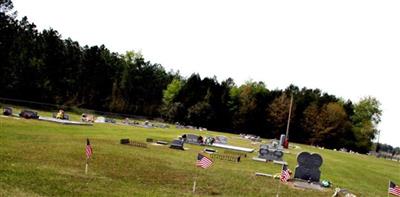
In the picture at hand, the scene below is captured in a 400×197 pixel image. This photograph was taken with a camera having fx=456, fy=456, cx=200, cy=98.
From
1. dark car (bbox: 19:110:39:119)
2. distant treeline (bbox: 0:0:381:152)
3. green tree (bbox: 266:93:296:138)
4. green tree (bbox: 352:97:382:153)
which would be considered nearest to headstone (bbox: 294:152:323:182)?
dark car (bbox: 19:110:39:119)

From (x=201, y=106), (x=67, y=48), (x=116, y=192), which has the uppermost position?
(x=67, y=48)

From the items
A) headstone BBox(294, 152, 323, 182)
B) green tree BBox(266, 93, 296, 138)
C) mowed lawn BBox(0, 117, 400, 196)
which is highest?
green tree BBox(266, 93, 296, 138)

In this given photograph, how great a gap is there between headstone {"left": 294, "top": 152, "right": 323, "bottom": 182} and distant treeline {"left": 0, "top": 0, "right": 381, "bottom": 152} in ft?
225

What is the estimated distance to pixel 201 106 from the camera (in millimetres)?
105812

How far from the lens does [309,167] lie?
27719mm

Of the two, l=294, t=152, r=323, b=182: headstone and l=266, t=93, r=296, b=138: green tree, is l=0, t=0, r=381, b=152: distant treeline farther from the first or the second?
l=294, t=152, r=323, b=182: headstone

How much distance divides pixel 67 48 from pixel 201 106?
1289 inches

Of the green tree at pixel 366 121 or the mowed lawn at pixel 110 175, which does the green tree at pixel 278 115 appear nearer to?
the green tree at pixel 366 121

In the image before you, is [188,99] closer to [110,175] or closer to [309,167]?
[309,167]

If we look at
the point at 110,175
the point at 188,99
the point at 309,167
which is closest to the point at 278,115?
the point at 188,99

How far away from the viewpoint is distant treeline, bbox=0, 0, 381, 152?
93.9 m

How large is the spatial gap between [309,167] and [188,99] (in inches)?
3333

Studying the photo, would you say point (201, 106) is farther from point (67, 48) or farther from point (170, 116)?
point (67, 48)

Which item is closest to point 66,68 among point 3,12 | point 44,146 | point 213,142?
point 3,12
